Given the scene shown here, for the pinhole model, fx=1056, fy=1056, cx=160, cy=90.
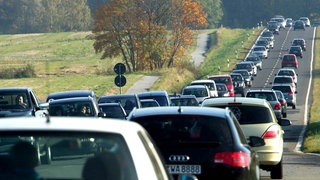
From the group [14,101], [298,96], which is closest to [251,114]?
[14,101]

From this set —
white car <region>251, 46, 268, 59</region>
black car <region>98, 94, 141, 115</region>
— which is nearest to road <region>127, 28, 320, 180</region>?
white car <region>251, 46, 268, 59</region>

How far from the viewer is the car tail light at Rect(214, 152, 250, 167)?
11.0 meters

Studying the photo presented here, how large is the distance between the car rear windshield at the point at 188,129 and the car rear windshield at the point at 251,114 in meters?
5.53

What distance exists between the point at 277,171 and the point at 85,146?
11.5 m

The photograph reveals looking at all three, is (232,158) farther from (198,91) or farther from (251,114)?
(198,91)

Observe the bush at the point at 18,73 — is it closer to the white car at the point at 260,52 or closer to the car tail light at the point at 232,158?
the white car at the point at 260,52

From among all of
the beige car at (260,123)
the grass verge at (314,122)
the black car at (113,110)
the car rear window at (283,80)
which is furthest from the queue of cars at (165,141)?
the car rear window at (283,80)

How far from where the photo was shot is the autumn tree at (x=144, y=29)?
81812mm

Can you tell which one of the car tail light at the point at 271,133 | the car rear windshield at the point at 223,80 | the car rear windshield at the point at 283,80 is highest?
the car tail light at the point at 271,133

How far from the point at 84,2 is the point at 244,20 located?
2687 cm

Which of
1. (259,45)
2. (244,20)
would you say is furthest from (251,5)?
(259,45)

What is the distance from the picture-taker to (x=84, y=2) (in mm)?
167125

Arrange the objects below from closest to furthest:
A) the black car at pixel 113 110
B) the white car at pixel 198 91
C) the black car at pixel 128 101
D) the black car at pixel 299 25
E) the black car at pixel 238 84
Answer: the black car at pixel 113 110
the black car at pixel 128 101
the white car at pixel 198 91
the black car at pixel 238 84
the black car at pixel 299 25

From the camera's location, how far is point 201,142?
37.0ft
